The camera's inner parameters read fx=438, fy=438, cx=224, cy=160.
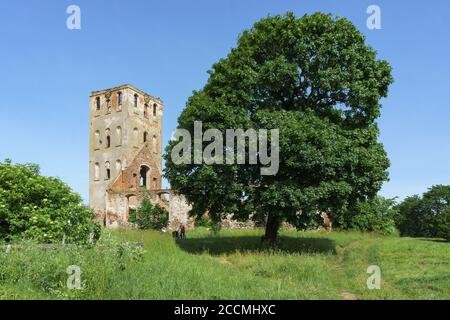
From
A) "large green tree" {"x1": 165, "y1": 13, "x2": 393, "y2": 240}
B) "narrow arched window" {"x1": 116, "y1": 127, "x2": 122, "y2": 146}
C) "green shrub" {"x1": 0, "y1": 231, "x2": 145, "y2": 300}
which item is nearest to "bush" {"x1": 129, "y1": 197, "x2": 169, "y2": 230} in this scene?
"narrow arched window" {"x1": 116, "y1": 127, "x2": 122, "y2": 146}

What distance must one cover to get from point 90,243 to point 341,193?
889cm

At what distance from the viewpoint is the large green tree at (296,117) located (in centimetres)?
1596

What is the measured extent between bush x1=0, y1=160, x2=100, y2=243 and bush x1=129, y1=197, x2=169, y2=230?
2645 centimetres

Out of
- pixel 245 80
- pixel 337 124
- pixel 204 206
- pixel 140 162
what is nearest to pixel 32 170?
pixel 204 206

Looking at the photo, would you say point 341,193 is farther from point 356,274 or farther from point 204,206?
point 204,206

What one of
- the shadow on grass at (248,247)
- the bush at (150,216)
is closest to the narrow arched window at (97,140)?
the bush at (150,216)

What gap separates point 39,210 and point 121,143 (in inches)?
1640

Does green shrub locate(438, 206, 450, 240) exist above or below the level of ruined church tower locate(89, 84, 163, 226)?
below

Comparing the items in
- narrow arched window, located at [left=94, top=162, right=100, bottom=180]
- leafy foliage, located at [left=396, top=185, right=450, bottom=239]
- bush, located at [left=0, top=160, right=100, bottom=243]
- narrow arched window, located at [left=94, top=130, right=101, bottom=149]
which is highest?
narrow arched window, located at [left=94, top=130, right=101, bottom=149]

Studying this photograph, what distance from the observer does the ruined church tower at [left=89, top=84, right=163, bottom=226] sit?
172ft

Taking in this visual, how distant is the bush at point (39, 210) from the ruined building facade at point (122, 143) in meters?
33.6

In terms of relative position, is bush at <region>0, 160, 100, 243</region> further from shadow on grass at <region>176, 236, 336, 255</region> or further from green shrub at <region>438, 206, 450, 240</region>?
green shrub at <region>438, 206, 450, 240</region>

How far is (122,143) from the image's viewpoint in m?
54.8

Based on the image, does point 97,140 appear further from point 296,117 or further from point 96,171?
point 296,117
